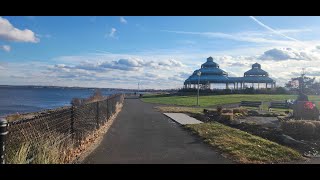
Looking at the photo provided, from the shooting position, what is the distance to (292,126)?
1443cm

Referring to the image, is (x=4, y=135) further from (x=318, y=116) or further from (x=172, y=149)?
(x=318, y=116)

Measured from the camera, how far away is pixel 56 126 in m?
9.23

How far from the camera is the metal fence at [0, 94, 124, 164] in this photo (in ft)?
23.3

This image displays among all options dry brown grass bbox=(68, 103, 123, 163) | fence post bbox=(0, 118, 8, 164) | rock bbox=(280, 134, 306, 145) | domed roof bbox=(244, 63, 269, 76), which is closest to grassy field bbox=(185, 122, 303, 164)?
rock bbox=(280, 134, 306, 145)

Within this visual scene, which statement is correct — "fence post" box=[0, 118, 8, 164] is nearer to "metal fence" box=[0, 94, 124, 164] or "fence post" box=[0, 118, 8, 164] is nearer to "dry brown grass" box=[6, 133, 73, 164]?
Answer: "metal fence" box=[0, 94, 124, 164]

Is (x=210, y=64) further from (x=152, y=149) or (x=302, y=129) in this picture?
(x=152, y=149)

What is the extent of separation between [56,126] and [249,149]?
4.74m

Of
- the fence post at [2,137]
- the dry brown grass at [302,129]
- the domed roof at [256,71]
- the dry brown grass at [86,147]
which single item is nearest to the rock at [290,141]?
the dry brown grass at [302,129]

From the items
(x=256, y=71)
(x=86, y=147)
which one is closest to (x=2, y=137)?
(x=86, y=147)

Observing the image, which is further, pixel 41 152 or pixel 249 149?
pixel 249 149

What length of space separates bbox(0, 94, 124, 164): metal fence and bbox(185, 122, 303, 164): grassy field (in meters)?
3.61

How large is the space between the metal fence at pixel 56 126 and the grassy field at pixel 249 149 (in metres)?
3.61
